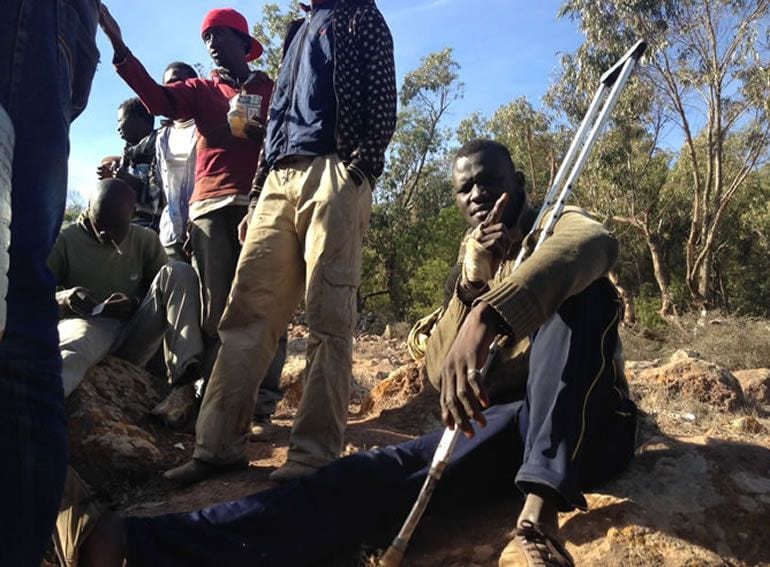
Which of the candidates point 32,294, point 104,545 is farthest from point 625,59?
point 104,545

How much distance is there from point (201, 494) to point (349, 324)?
2.63 ft

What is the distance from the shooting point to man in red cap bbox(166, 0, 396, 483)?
2.62m

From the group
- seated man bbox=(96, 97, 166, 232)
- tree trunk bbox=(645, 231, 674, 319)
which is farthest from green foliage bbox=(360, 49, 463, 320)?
seated man bbox=(96, 97, 166, 232)

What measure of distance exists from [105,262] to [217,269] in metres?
0.63

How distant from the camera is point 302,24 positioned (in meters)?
3.21

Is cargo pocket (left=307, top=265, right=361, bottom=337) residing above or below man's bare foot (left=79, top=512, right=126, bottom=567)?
above

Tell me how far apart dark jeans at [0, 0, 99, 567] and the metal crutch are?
911 mm

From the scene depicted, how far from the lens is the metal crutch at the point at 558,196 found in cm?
189

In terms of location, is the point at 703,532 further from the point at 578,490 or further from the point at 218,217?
the point at 218,217

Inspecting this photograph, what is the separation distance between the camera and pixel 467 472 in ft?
6.93

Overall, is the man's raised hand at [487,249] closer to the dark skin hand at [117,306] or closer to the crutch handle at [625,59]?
the crutch handle at [625,59]

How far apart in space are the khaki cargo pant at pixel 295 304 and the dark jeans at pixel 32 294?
4.20 ft

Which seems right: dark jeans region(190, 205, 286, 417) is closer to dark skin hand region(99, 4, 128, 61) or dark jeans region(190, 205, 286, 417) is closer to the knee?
the knee

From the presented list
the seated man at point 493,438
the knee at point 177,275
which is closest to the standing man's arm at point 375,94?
the seated man at point 493,438
